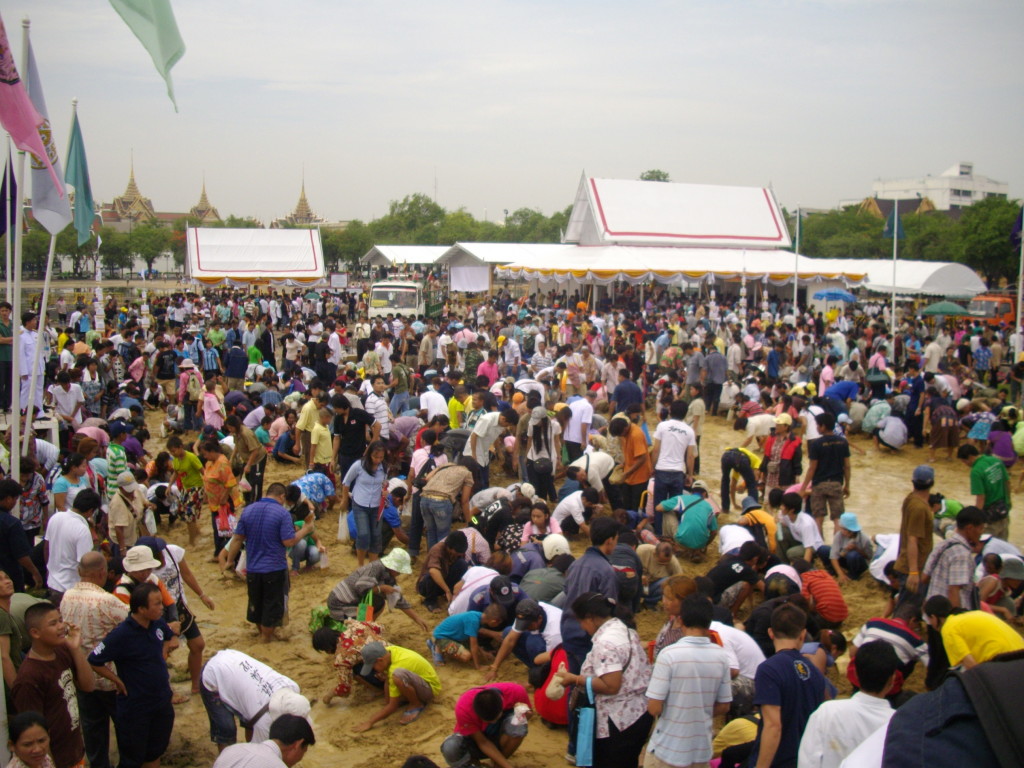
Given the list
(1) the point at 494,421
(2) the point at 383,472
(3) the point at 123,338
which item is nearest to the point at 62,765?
(2) the point at 383,472

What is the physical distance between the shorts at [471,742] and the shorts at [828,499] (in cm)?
465

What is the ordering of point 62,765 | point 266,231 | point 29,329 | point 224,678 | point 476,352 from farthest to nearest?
1. point 266,231
2. point 476,352
3. point 29,329
4. point 224,678
5. point 62,765

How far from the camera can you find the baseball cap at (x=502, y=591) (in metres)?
6.26

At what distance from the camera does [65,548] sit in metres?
5.77

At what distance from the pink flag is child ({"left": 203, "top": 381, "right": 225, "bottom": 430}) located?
547cm

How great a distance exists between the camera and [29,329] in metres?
12.7

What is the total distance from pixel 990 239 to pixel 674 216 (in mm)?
A: 20107

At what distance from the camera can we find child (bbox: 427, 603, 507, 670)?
6.31 meters

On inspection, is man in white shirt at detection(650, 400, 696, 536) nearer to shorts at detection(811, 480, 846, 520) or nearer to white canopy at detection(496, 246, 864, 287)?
shorts at detection(811, 480, 846, 520)

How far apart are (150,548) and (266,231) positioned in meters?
Answer: 28.0

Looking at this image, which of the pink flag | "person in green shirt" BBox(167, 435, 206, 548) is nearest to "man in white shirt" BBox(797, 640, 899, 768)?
the pink flag

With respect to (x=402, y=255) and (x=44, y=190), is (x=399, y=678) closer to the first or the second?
(x=44, y=190)

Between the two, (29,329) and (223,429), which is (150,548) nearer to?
(223,429)

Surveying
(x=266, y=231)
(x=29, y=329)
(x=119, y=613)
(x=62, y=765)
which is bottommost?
(x=62, y=765)
